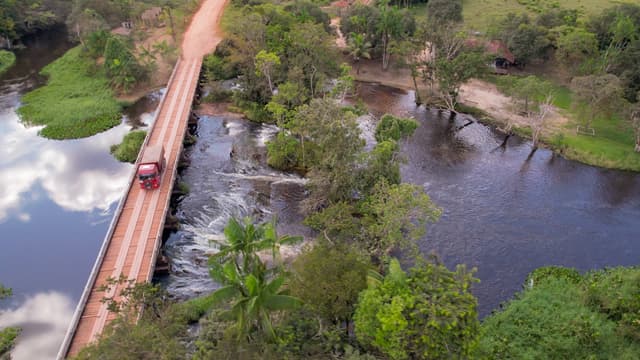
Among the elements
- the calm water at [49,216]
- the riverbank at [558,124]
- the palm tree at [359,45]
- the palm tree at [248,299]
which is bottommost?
the calm water at [49,216]

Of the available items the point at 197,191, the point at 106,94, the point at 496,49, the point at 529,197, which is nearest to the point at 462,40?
the point at 496,49

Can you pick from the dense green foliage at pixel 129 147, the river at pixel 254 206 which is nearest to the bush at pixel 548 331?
the river at pixel 254 206

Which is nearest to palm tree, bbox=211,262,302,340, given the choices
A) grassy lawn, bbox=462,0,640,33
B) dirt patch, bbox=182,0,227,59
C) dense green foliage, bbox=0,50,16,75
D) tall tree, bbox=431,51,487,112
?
tall tree, bbox=431,51,487,112

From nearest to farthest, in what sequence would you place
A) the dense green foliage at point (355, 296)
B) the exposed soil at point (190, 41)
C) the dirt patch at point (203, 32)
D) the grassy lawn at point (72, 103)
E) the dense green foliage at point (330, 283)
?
the dense green foliage at point (355, 296)
the dense green foliage at point (330, 283)
the grassy lawn at point (72, 103)
the exposed soil at point (190, 41)
the dirt patch at point (203, 32)

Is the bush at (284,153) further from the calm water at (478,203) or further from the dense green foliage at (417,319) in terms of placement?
the dense green foliage at (417,319)

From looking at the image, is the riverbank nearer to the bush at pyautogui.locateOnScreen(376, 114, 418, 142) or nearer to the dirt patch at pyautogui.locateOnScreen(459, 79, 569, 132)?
the dirt patch at pyautogui.locateOnScreen(459, 79, 569, 132)

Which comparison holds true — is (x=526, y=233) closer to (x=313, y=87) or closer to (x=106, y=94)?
(x=313, y=87)
